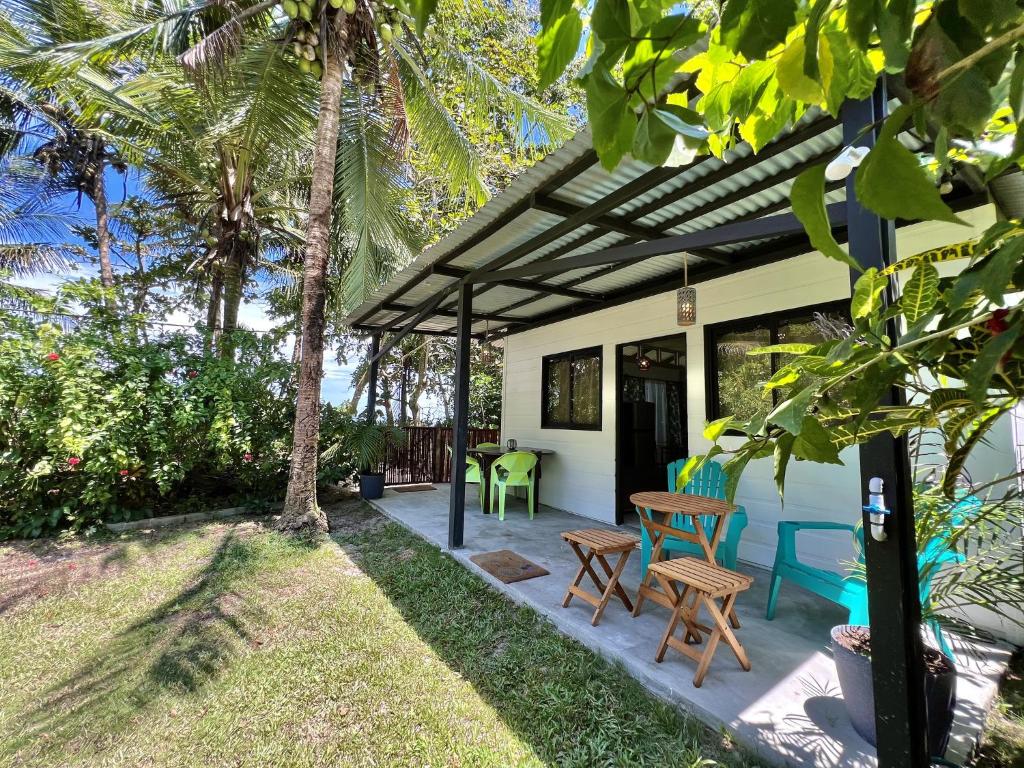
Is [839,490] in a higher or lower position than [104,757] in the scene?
higher

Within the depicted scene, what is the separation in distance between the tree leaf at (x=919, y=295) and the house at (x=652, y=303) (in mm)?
285

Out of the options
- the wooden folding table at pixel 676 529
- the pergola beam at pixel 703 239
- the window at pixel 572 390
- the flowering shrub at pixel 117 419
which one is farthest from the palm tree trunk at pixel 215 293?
the wooden folding table at pixel 676 529

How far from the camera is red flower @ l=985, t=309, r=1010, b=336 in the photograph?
51 centimetres

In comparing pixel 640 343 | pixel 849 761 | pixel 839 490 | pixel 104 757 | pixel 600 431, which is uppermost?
pixel 640 343

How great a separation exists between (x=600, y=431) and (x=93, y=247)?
14.2m

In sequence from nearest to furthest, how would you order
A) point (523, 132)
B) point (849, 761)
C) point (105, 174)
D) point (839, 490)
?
point (849, 761)
point (839, 490)
point (523, 132)
point (105, 174)

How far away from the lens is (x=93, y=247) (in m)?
11.9

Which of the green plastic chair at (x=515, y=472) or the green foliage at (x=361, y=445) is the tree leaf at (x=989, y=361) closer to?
the green plastic chair at (x=515, y=472)

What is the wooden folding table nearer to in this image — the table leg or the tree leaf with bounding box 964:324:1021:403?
the tree leaf with bounding box 964:324:1021:403

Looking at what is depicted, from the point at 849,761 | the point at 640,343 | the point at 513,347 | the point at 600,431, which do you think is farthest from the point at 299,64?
the point at 849,761

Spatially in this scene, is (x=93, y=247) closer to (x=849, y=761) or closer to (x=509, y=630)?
(x=509, y=630)

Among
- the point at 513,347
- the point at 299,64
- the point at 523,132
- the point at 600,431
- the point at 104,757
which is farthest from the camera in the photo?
the point at 513,347

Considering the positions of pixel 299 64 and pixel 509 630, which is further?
pixel 299 64

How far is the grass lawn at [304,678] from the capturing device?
6.72ft
